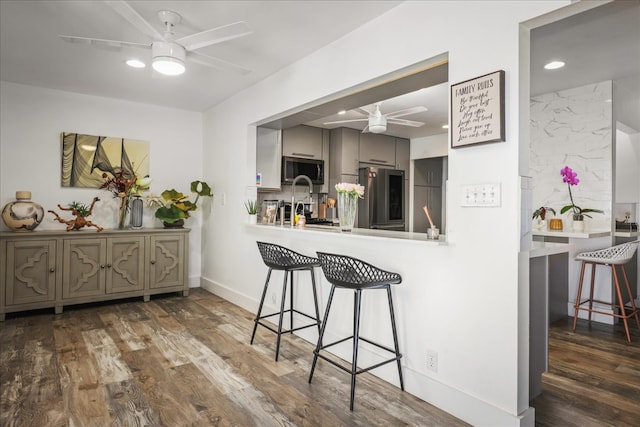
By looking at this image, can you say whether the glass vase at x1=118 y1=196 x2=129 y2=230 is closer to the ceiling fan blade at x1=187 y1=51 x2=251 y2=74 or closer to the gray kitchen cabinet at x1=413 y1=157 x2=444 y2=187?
the ceiling fan blade at x1=187 y1=51 x2=251 y2=74

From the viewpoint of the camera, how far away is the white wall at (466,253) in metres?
1.77

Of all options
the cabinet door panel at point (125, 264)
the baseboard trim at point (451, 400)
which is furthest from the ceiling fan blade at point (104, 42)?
the baseboard trim at point (451, 400)

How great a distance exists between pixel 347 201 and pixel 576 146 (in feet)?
9.20

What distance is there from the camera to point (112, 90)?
13.5 feet

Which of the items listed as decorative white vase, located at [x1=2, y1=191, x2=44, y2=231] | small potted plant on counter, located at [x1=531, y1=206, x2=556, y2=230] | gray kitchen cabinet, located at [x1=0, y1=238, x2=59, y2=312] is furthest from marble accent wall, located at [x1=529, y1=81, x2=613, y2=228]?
decorative white vase, located at [x1=2, y1=191, x2=44, y2=231]

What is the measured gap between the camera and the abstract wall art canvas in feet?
13.8

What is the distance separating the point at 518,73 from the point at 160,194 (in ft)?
13.9

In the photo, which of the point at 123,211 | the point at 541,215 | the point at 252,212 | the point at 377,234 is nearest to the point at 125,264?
the point at 123,211

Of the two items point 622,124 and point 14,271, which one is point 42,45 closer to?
point 14,271

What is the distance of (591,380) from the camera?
95.0 inches

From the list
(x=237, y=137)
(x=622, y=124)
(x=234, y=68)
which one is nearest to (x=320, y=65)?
(x=234, y=68)

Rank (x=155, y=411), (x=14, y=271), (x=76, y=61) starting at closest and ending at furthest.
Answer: (x=155, y=411) < (x=76, y=61) < (x=14, y=271)

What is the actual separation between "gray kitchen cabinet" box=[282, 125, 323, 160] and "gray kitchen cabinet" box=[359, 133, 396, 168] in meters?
0.72

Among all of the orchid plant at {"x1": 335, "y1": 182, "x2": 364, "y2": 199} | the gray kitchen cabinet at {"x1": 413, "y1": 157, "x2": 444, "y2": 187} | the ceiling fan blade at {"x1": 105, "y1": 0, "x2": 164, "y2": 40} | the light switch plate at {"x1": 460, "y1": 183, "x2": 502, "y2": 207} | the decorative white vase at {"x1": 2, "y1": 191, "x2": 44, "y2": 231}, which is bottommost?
the decorative white vase at {"x1": 2, "y1": 191, "x2": 44, "y2": 231}
